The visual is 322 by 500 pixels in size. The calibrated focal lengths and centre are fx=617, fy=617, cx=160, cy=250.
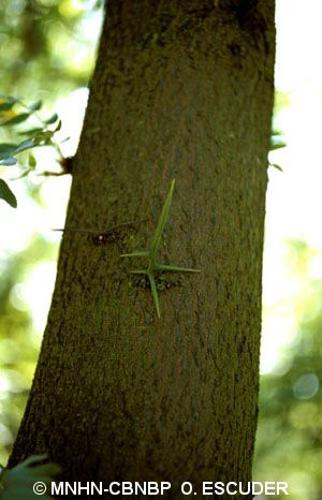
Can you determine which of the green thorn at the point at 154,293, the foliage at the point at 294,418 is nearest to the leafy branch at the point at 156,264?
the green thorn at the point at 154,293

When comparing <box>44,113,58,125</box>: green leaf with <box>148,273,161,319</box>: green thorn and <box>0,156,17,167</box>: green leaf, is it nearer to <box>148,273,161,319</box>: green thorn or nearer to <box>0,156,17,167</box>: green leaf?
<box>0,156,17,167</box>: green leaf

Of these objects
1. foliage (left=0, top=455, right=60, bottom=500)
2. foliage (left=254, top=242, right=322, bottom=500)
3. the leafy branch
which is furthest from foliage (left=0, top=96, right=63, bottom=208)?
foliage (left=254, top=242, right=322, bottom=500)

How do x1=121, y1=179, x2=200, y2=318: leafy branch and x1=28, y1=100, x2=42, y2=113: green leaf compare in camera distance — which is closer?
x1=121, y1=179, x2=200, y2=318: leafy branch

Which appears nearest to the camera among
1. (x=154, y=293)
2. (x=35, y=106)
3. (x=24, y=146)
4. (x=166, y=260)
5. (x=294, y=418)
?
(x=154, y=293)

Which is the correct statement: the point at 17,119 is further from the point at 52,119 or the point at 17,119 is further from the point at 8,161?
the point at 8,161

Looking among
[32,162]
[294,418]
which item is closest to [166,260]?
[32,162]

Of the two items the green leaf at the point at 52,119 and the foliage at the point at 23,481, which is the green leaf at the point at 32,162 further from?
Answer: the foliage at the point at 23,481

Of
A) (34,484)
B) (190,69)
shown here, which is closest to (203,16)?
(190,69)

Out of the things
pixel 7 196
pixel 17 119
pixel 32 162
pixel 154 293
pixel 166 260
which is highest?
pixel 17 119

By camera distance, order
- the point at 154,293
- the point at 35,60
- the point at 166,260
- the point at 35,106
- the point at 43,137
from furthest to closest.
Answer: the point at 35,60 → the point at 35,106 → the point at 43,137 → the point at 166,260 → the point at 154,293
